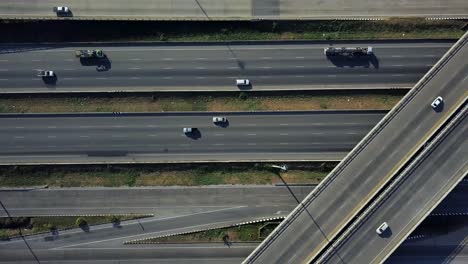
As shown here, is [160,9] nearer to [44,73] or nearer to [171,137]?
[171,137]

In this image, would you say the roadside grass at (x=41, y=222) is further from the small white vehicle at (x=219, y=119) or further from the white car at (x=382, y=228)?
the white car at (x=382, y=228)

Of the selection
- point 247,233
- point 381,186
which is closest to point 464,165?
point 381,186

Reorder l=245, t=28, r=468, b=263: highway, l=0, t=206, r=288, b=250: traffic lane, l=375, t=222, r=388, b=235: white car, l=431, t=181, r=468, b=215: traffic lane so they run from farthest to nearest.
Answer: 1. l=0, t=206, r=288, b=250: traffic lane
2. l=431, t=181, r=468, b=215: traffic lane
3. l=245, t=28, r=468, b=263: highway
4. l=375, t=222, r=388, b=235: white car

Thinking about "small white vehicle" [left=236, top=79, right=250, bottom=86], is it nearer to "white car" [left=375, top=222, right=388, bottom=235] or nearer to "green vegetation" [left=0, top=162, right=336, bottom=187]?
"green vegetation" [left=0, top=162, right=336, bottom=187]

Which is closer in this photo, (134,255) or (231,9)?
(134,255)

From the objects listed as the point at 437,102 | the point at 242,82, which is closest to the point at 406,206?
the point at 437,102

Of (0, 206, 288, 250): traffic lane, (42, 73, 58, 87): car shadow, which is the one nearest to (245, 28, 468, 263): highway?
(0, 206, 288, 250): traffic lane
